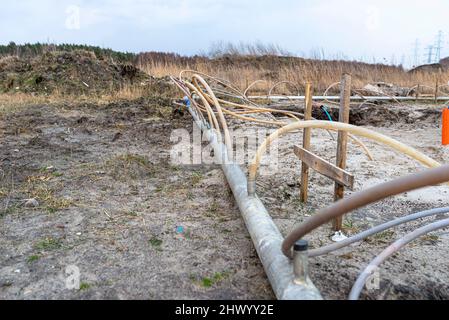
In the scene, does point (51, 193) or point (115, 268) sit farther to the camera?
point (51, 193)

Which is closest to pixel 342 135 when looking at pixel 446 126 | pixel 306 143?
pixel 306 143

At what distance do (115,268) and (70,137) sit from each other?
4.23m

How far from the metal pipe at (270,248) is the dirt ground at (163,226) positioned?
0.16m

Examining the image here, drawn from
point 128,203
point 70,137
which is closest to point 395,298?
point 128,203

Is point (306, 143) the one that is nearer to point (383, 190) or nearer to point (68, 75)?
point (383, 190)

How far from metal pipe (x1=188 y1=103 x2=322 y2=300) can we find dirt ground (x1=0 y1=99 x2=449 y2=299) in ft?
0.53

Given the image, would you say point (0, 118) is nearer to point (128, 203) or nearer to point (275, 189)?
point (128, 203)

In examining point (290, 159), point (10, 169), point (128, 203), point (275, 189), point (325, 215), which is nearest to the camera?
point (325, 215)

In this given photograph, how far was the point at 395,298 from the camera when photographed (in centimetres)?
186

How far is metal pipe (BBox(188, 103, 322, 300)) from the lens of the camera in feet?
5.19

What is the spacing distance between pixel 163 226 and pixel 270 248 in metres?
1.01

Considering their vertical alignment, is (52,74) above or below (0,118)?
above

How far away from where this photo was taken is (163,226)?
270 centimetres
